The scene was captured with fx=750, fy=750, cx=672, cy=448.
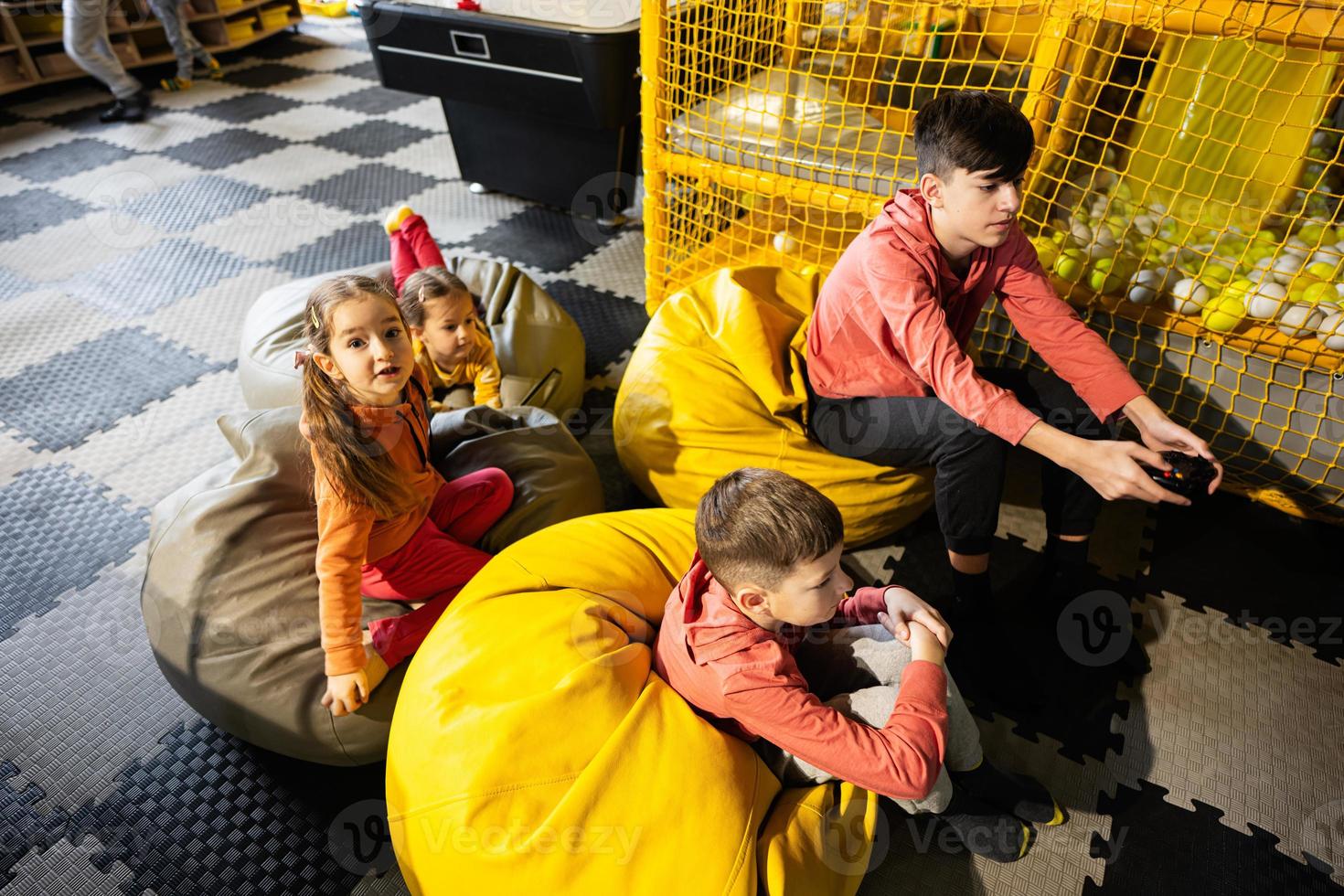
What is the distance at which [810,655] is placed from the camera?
3.89 ft

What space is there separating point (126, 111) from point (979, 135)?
4438 mm

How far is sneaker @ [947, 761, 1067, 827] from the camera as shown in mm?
1210

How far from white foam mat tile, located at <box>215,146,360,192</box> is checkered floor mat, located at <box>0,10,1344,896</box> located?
0.42 m

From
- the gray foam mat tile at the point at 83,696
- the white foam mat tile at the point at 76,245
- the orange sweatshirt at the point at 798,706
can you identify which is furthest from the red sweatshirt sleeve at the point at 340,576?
the white foam mat tile at the point at 76,245

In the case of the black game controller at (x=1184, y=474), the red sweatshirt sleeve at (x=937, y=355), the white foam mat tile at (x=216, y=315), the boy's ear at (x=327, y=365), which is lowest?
the white foam mat tile at (x=216, y=315)

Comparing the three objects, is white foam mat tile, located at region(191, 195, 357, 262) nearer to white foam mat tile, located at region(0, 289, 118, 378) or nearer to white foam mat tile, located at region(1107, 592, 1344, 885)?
white foam mat tile, located at region(0, 289, 118, 378)

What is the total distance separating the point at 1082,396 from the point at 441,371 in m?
1.40

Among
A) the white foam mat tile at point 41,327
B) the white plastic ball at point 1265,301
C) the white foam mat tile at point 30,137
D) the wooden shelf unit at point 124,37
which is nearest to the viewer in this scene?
the white plastic ball at point 1265,301

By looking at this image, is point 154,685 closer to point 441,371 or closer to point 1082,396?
point 441,371

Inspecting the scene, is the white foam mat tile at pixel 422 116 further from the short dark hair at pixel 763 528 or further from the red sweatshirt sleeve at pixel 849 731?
the red sweatshirt sleeve at pixel 849 731

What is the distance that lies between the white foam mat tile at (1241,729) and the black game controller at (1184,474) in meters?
0.50

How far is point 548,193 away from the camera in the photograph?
304 cm

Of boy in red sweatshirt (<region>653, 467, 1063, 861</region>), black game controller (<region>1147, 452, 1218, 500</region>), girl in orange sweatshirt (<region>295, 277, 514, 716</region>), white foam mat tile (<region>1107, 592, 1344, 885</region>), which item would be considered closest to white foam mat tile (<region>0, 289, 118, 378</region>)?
girl in orange sweatshirt (<region>295, 277, 514, 716</region>)

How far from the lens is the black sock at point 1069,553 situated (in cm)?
145
